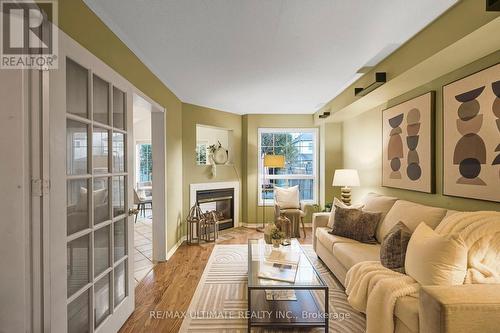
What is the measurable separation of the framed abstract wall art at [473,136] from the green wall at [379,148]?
76mm

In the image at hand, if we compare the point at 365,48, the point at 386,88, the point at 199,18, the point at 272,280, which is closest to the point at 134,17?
the point at 199,18

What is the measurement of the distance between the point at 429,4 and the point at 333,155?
3501 mm

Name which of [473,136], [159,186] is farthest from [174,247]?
[473,136]

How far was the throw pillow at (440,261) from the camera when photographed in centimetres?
158

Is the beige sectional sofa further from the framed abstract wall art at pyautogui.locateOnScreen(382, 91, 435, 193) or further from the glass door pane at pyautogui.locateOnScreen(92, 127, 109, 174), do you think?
the glass door pane at pyautogui.locateOnScreen(92, 127, 109, 174)

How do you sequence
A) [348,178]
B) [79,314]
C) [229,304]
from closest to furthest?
[79,314] → [229,304] → [348,178]

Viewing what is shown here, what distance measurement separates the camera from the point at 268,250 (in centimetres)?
279

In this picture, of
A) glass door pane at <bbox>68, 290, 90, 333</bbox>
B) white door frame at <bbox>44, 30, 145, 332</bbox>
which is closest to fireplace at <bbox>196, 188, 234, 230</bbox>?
glass door pane at <bbox>68, 290, 90, 333</bbox>

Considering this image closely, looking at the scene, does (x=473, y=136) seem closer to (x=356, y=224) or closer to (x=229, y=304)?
(x=356, y=224)

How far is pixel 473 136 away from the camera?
83.5 inches

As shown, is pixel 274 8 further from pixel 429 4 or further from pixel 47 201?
pixel 47 201

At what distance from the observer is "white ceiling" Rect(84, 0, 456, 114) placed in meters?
1.81

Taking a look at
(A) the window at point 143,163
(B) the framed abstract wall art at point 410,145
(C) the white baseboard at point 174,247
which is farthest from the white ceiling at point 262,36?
(A) the window at point 143,163

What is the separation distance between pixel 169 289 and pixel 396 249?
90.8 inches
